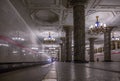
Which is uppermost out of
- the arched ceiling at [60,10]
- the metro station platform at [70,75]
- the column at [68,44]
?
the arched ceiling at [60,10]

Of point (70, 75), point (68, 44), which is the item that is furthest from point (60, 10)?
point (70, 75)

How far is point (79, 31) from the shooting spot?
13836 mm

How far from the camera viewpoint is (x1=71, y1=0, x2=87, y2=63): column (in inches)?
532

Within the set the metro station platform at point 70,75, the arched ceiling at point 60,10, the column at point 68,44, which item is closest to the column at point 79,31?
the arched ceiling at point 60,10

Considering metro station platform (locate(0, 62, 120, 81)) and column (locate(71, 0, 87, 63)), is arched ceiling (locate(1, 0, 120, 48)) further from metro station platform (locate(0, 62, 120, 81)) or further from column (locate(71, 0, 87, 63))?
metro station platform (locate(0, 62, 120, 81))

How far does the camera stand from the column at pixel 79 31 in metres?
13.5

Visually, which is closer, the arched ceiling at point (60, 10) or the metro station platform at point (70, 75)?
the metro station platform at point (70, 75)

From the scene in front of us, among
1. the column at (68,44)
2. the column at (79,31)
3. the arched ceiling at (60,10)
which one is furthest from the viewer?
the column at (68,44)

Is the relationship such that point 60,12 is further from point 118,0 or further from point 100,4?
point 118,0

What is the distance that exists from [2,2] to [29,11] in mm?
13170

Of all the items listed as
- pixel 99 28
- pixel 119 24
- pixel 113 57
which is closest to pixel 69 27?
pixel 99 28

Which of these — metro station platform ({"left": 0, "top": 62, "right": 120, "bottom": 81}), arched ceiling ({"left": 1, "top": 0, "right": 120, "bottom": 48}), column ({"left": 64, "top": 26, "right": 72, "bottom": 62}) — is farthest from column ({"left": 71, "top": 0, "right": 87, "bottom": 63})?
column ({"left": 64, "top": 26, "right": 72, "bottom": 62})

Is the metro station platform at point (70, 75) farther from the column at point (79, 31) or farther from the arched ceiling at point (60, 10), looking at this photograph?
the arched ceiling at point (60, 10)

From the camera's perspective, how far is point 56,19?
24719mm
